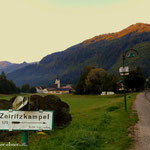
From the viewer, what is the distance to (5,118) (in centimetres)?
620

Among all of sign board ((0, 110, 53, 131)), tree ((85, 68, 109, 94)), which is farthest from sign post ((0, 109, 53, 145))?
tree ((85, 68, 109, 94))

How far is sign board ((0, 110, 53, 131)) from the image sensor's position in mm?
6102

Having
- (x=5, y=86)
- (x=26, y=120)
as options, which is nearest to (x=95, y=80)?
(x=5, y=86)

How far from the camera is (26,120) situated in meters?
6.15

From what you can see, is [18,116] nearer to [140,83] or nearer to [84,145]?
[84,145]

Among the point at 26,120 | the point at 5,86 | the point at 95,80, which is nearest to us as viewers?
the point at 26,120

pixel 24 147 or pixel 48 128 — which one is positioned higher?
pixel 48 128

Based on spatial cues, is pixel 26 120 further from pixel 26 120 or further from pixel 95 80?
pixel 95 80

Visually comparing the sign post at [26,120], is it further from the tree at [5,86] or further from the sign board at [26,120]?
the tree at [5,86]

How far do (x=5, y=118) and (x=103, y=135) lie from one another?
4.13 metres

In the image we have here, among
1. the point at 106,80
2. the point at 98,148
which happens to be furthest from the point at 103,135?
the point at 106,80

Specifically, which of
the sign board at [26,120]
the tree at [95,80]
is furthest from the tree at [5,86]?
the sign board at [26,120]

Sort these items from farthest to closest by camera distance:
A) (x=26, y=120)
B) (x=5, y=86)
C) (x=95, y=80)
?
(x=5, y=86), (x=95, y=80), (x=26, y=120)

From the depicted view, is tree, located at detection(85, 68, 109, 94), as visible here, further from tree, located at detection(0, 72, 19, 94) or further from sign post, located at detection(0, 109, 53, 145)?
sign post, located at detection(0, 109, 53, 145)
